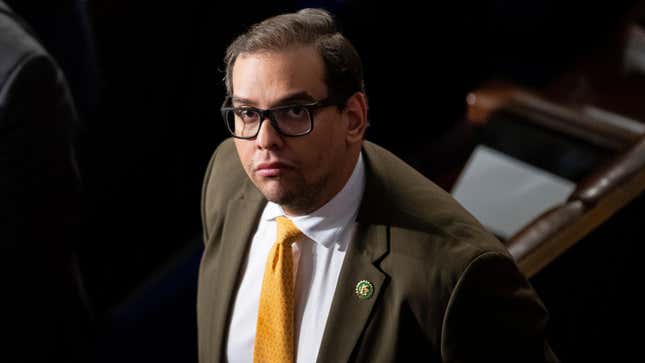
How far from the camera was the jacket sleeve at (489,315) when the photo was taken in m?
1.22

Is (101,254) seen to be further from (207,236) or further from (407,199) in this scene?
(407,199)

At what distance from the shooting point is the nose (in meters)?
1.15

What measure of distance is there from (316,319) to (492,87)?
191cm

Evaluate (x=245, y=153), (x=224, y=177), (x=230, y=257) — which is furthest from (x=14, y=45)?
(x=245, y=153)

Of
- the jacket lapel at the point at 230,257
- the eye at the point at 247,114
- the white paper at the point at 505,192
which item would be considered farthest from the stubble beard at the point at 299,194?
the white paper at the point at 505,192

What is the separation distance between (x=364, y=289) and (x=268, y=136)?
29cm

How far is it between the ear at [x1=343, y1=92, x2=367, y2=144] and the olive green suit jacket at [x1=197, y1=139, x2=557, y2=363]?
12cm

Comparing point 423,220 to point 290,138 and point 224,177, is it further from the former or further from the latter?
point 224,177

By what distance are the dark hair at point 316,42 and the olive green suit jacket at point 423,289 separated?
0.66 feet

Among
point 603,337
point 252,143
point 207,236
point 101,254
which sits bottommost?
point 101,254

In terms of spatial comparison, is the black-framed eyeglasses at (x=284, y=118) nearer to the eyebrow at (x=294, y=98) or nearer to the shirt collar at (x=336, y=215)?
the eyebrow at (x=294, y=98)

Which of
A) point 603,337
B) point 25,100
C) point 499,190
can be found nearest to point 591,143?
point 499,190

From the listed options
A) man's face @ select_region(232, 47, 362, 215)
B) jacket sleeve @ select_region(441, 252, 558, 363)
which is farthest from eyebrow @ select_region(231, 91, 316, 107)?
jacket sleeve @ select_region(441, 252, 558, 363)

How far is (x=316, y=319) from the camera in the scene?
1.32m
